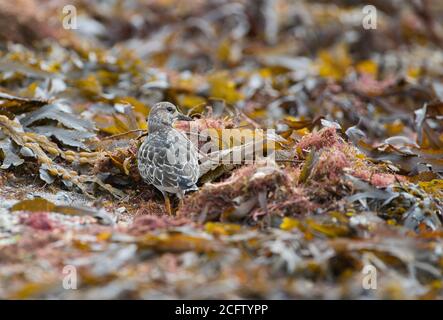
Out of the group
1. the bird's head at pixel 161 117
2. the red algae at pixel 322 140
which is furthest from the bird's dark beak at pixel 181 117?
the red algae at pixel 322 140

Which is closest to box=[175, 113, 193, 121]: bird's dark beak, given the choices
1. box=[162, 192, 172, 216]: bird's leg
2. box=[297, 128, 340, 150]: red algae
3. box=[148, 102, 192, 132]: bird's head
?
Answer: box=[148, 102, 192, 132]: bird's head

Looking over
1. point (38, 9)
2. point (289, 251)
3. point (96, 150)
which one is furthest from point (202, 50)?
point (289, 251)

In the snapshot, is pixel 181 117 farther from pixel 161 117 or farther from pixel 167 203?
pixel 167 203

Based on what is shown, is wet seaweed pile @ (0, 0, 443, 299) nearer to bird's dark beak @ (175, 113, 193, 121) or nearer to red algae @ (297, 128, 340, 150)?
red algae @ (297, 128, 340, 150)

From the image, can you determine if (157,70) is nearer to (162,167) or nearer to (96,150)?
(96,150)

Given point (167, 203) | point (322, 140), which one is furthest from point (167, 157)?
point (322, 140)
